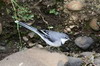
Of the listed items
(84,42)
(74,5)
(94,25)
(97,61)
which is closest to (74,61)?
(97,61)

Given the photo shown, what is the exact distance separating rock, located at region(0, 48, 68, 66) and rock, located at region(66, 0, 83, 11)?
Answer: 1.56m

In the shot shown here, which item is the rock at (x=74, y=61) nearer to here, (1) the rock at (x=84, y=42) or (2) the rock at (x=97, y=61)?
(2) the rock at (x=97, y=61)

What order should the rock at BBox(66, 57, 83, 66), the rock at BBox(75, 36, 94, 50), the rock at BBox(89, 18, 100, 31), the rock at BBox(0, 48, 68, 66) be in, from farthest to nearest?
the rock at BBox(89, 18, 100, 31) → the rock at BBox(75, 36, 94, 50) → the rock at BBox(66, 57, 83, 66) → the rock at BBox(0, 48, 68, 66)

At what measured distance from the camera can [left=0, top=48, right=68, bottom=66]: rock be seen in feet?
16.0

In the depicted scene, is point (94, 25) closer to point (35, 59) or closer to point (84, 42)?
point (84, 42)

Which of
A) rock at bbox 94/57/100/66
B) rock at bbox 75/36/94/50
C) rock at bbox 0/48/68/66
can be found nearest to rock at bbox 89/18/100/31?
rock at bbox 75/36/94/50

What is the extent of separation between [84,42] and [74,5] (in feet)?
2.90

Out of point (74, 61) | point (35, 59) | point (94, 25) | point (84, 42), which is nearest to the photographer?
point (35, 59)

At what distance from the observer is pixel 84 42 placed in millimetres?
6047

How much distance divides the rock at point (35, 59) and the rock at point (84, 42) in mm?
1014

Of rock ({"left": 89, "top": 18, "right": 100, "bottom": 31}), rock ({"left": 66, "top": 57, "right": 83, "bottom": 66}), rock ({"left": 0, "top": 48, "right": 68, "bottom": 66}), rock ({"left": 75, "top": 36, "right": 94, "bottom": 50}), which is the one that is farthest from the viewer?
rock ({"left": 89, "top": 18, "right": 100, "bottom": 31})

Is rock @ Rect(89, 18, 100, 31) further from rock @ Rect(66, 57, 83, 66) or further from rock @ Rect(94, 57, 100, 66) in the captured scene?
rock @ Rect(66, 57, 83, 66)

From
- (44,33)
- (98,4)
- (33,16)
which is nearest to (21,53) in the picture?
(44,33)

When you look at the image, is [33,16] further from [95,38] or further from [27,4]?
[95,38]
